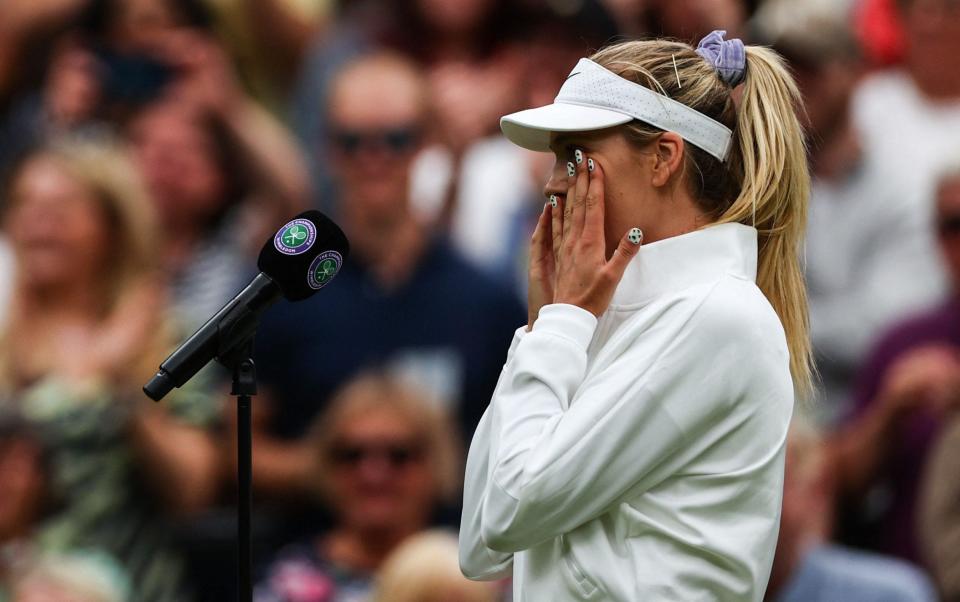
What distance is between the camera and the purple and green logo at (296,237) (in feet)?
8.32

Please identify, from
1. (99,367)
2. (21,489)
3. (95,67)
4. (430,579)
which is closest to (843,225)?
(430,579)

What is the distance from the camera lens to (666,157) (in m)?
2.48

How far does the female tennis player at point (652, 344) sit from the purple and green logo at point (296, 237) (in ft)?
1.17

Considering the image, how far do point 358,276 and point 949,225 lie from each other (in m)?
2.13

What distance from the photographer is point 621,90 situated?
248 centimetres

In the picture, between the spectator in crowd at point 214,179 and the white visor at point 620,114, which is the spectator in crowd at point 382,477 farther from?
the white visor at point 620,114

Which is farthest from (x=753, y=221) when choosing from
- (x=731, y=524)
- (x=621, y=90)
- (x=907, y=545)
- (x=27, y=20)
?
(x=27, y=20)

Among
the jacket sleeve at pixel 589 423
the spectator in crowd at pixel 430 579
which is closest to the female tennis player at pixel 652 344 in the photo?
the jacket sleeve at pixel 589 423

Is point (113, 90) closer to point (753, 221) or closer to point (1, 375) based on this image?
point (1, 375)

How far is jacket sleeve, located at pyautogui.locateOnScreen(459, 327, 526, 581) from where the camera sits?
8.36 ft

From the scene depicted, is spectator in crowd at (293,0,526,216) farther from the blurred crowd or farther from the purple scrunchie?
the purple scrunchie

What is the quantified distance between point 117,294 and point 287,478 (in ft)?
3.11

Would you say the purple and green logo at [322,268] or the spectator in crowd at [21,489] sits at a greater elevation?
the spectator in crowd at [21,489]

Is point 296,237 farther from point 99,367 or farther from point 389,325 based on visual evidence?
point 99,367
